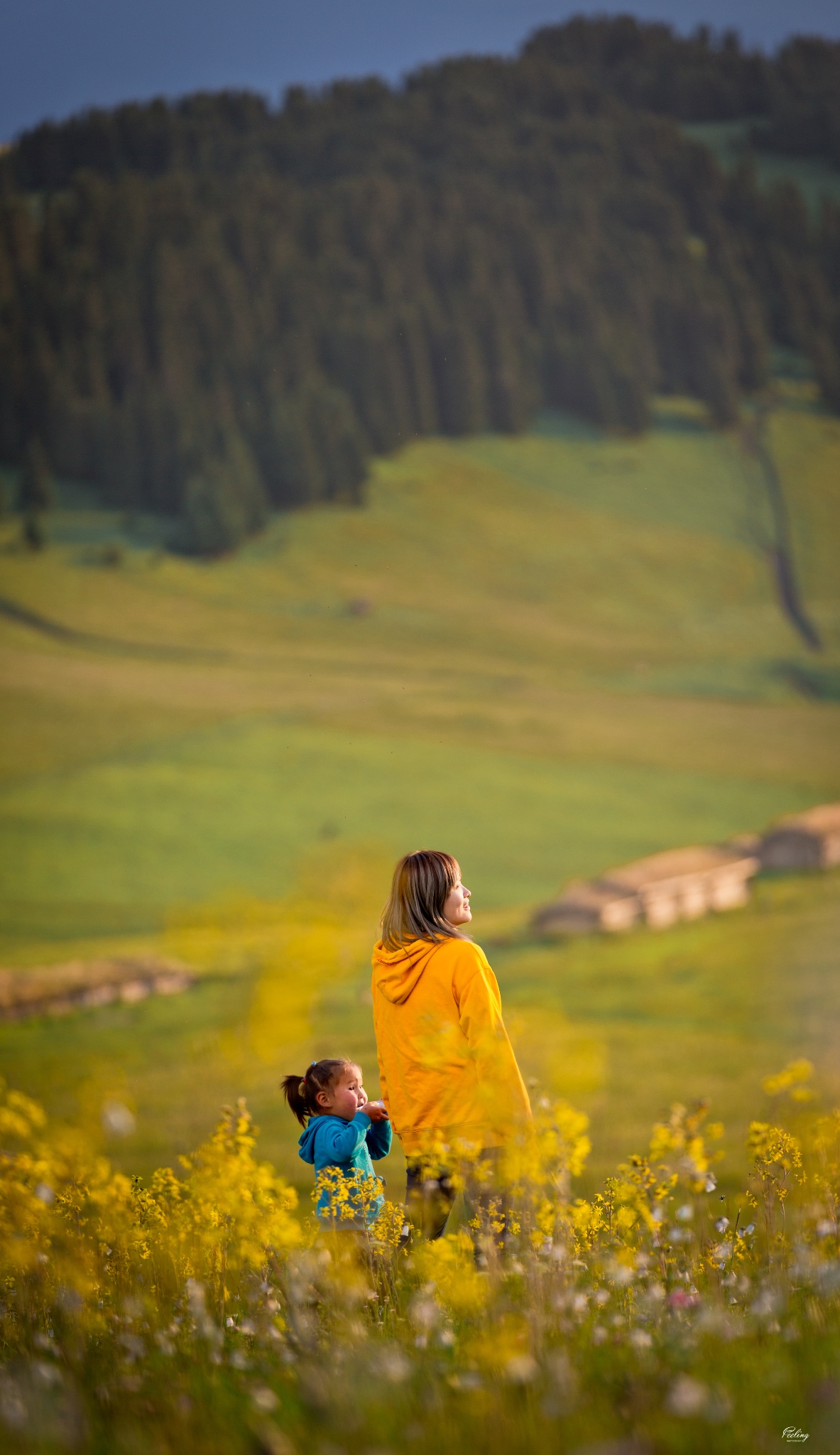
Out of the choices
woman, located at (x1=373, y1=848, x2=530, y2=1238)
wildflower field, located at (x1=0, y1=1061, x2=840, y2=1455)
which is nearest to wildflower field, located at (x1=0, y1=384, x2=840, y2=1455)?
wildflower field, located at (x1=0, y1=1061, x2=840, y2=1455)

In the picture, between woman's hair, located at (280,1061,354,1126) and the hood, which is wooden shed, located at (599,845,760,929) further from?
the hood

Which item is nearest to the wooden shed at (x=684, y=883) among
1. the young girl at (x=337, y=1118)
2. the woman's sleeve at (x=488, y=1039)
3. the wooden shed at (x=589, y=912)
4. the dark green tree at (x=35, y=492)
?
the wooden shed at (x=589, y=912)

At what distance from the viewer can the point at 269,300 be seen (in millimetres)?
38344

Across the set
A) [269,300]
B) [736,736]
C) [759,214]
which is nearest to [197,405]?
[269,300]

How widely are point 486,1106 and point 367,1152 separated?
0.90 meters

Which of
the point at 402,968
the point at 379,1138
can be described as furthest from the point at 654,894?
the point at 402,968

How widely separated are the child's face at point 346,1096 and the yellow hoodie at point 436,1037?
11cm

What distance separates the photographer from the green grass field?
21016 millimetres

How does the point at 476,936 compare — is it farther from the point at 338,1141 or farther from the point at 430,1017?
the point at 430,1017

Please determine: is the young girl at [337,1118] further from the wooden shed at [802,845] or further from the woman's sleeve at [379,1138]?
the wooden shed at [802,845]

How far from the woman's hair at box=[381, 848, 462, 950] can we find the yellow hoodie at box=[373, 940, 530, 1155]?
0.17ft

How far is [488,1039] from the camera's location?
3.75 m

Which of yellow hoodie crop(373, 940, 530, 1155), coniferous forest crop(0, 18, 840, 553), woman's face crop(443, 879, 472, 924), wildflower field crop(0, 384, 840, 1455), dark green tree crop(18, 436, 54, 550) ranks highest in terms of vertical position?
coniferous forest crop(0, 18, 840, 553)

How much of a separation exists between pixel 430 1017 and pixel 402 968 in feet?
0.75
